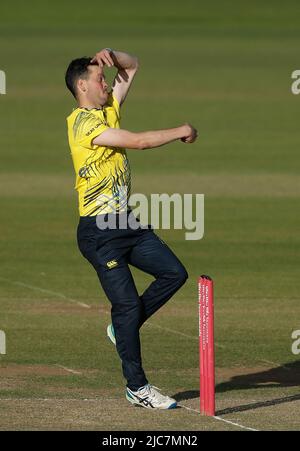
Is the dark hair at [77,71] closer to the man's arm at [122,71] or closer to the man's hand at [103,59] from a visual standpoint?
the man's hand at [103,59]

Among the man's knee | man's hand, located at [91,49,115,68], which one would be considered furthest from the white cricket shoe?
man's hand, located at [91,49,115,68]

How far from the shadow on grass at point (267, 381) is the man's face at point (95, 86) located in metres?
2.52

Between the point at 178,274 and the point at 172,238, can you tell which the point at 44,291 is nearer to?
the point at 172,238

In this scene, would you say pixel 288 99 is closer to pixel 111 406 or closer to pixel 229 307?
pixel 229 307

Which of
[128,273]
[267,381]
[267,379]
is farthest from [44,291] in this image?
[128,273]

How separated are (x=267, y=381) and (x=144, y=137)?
3258 millimetres

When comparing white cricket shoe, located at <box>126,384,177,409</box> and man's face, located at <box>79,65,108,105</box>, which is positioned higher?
man's face, located at <box>79,65,108,105</box>

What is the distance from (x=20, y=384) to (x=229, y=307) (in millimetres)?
5043

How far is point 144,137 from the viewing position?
36.7 feet

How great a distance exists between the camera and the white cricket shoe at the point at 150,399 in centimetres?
1131

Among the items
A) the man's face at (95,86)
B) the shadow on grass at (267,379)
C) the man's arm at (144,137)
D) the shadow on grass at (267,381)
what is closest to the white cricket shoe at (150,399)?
the shadow on grass at (267,381)

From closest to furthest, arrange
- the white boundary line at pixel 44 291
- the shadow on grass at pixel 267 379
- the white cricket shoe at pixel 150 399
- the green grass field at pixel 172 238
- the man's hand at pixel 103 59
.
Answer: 1. the white cricket shoe at pixel 150 399
2. the man's hand at pixel 103 59
3. the green grass field at pixel 172 238
4. the shadow on grass at pixel 267 379
5. the white boundary line at pixel 44 291

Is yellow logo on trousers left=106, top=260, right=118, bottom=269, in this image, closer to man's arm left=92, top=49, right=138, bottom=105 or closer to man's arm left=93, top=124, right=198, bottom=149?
man's arm left=93, top=124, right=198, bottom=149

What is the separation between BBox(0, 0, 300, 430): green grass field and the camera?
1247cm
